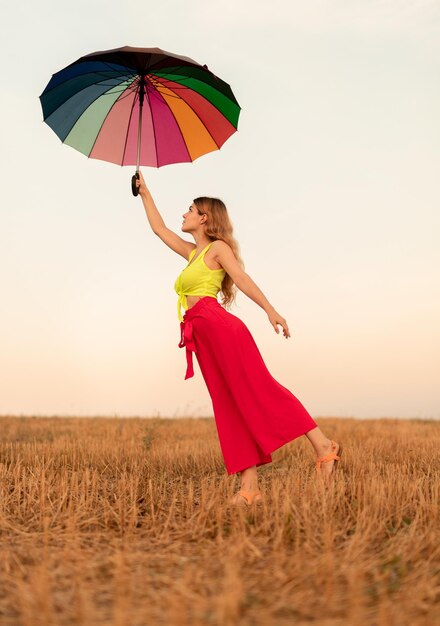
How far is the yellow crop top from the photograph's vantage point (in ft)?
18.1

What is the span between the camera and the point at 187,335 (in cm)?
548

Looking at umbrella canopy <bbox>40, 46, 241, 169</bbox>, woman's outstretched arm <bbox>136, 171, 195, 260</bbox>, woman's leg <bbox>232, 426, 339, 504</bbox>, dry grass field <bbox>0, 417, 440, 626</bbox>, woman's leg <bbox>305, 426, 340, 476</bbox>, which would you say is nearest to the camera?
dry grass field <bbox>0, 417, 440, 626</bbox>

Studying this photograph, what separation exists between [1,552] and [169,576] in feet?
3.51

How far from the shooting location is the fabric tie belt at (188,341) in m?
5.49

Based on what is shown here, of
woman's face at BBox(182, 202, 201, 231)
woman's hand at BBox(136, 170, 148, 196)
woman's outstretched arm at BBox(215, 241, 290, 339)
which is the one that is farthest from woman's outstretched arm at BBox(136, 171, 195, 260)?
woman's outstretched arm at BBox(215, 241, 290, 339)

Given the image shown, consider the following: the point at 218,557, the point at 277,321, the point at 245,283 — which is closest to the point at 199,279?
the point at 245,283

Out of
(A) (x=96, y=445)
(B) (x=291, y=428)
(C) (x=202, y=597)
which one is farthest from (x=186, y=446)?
(C) (x=202, y=597)

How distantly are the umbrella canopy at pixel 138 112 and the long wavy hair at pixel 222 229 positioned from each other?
3.17 feet

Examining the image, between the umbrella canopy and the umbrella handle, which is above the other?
the umbrella canopy

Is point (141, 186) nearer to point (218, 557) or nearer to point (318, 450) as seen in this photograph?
point (318, 450)

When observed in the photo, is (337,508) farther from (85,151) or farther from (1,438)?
(1,438)

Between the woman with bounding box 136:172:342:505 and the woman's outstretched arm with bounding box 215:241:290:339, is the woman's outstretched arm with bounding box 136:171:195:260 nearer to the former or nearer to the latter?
the woman with bounding box 136:172:342:505

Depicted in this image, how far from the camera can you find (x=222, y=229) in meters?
5.71

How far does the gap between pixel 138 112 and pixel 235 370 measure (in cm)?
302
